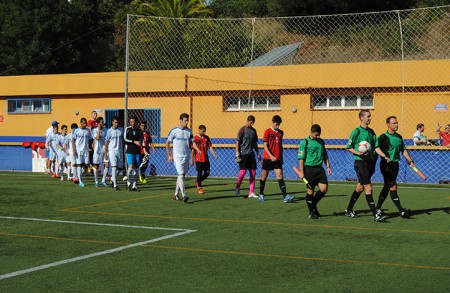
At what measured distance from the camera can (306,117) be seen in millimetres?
26234

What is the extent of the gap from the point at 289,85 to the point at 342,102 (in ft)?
6.44

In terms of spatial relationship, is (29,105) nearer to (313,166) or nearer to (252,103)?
(252,103)

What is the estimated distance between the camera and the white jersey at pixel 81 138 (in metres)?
21.2

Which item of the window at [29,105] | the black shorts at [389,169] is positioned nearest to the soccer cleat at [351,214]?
the black shorts at [389,169]

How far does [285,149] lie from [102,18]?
3311 centimetres

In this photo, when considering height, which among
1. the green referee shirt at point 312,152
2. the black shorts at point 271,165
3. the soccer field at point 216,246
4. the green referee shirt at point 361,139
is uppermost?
the green referee shirt at point 361,139

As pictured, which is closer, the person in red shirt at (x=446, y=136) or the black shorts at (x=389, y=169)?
the black shorts at (x=389, y=169)

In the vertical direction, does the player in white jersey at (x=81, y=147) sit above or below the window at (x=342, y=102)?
below

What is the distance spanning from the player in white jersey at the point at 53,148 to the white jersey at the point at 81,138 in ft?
10.5

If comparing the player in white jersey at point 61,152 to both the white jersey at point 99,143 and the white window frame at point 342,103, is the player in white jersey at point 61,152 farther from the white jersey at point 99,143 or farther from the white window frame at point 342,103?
the white window frame at point 342,103

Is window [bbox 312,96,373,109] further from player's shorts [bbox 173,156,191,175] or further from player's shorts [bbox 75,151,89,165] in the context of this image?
player's shorts [bbox 173,156,191,175]

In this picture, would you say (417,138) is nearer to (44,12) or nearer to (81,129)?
(81,129)

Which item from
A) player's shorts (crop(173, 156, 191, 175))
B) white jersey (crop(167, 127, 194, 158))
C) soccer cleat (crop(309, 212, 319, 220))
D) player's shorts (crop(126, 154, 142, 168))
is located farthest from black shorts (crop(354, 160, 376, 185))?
player's shorts (crop(126, 154, 142, 168))

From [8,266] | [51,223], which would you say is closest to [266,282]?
[8,266]
